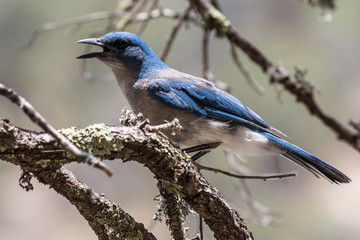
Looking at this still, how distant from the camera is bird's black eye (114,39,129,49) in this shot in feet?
13.7

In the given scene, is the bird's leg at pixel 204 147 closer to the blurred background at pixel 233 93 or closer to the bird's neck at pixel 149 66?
the bird's neck at pixel 149 66

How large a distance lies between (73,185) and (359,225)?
27.5 feet

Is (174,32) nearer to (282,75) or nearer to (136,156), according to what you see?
(282,75)

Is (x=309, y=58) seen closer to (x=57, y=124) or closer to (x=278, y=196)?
(x=278, y=196)

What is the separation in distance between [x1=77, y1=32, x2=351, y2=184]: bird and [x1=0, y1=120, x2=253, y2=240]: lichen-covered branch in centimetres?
109

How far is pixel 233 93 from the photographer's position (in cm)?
1061

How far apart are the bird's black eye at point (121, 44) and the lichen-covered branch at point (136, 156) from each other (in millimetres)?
1826

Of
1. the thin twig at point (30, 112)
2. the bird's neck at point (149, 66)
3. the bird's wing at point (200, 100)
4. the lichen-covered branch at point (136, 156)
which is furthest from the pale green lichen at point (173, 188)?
the bird's neck at point (149, 66)

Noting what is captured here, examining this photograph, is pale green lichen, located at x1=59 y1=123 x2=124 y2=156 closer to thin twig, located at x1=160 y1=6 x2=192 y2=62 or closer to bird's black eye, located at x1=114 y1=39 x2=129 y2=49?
bird's black eye, located at x1=114 y1=39 x2=129 y2=49

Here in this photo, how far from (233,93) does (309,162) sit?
22.2ft

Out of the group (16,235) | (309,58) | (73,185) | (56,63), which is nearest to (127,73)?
(73,185)

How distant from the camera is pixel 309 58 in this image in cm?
1202

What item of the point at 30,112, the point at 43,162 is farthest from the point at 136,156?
the point at 30,112

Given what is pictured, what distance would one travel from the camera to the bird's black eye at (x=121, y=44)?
4.16 metres
